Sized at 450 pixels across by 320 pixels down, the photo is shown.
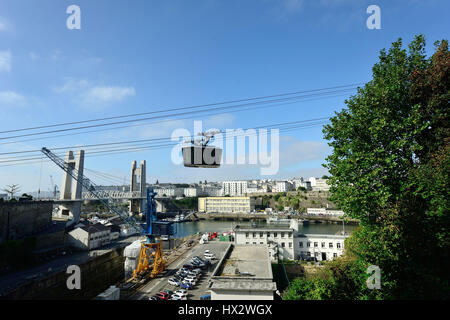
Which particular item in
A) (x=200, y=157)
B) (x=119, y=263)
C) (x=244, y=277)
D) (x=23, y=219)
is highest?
(x=200, y=157)

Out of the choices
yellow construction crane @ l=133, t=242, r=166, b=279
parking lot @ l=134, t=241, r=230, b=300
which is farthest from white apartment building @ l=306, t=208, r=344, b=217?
yellow construction crane @ l=133, t=242, r=166, b=279

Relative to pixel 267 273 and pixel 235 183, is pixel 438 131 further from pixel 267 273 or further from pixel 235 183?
pixel 235 183

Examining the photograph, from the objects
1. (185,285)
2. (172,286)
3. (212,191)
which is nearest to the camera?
(185,285)

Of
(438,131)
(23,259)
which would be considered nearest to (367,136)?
(438,131)

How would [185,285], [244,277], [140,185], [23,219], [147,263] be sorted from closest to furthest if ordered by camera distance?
[244,277] → [185,285] → [147,263] → [23,219] → [140,185]

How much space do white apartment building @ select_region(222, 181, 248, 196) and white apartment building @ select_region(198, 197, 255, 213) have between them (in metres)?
34.0

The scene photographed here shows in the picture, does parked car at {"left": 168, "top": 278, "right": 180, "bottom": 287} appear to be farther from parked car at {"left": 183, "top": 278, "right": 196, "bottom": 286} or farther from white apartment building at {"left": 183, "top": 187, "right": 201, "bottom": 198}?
white apartment building at {"left": 183, "top": 187, "right": 201, "bottom": 198}

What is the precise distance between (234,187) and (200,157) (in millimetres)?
92719

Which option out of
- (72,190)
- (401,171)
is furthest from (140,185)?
(401,171)

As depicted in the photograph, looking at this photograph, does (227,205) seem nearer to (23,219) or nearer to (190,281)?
(23,219)

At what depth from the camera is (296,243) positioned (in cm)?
2019

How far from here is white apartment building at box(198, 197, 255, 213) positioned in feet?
199

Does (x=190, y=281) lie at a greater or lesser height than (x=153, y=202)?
lesser

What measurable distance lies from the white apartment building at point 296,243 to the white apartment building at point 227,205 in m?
40.0
